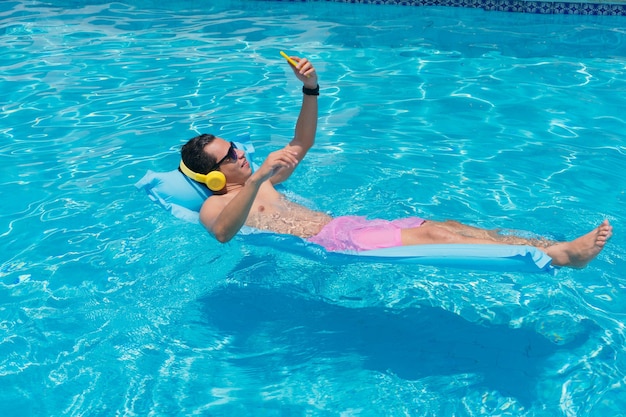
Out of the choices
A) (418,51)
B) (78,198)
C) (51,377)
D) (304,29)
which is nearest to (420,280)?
(51,377)

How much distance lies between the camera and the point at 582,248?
336cm

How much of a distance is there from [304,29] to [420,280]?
6.05 metres

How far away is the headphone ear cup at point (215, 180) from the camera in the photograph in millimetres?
4145

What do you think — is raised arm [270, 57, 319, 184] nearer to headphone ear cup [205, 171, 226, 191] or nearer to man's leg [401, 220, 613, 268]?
headphone ear cup [205, 171, 226, 191]

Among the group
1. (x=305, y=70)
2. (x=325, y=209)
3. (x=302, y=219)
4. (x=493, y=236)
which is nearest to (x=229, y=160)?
(x=302, y=219)

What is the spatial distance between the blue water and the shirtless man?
0.34 metres

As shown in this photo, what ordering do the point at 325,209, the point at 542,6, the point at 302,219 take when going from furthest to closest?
the point at 542,6, the point at 325,209, the point at 302,219

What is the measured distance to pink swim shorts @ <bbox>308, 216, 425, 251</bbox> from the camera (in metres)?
3.82

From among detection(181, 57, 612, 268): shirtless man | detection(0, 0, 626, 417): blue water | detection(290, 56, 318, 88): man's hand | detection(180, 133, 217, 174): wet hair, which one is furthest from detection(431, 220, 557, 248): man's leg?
detection(180, 133, 217, 174): wet hair

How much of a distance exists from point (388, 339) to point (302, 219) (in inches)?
33.4

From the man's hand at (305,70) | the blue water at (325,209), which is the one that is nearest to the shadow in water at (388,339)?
the blue water at (325,209)

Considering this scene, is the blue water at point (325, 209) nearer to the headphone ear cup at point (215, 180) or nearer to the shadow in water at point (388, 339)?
the shadow in water at point (388, 339)

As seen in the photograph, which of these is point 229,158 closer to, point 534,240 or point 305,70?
point 305,70

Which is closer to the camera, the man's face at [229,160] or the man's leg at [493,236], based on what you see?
the man's leg at [493,236]
